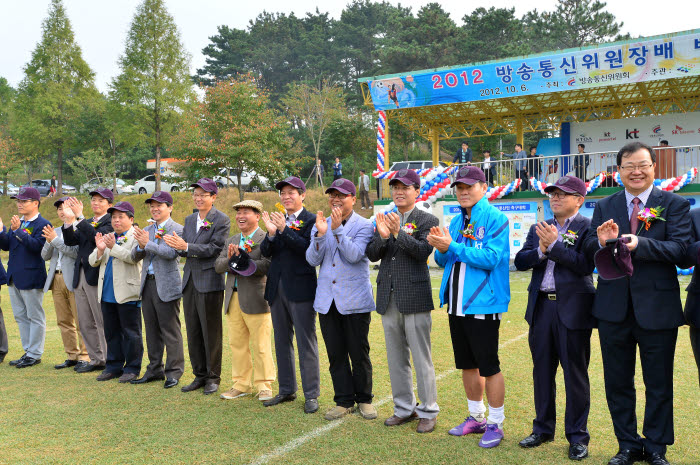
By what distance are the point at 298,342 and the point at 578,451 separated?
263 cm

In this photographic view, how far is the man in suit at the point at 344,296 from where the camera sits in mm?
5168

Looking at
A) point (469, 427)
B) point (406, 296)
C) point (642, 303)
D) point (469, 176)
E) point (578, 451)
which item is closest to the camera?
point (642, 303)

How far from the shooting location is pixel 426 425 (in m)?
4.80

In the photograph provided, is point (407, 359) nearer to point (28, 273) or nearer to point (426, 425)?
point (426, 425)

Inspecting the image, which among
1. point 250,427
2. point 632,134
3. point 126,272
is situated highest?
point 632,134

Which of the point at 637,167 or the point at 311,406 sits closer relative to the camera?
the point at 637,167

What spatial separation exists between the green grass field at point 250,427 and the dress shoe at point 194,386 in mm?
92

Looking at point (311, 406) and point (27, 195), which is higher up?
point (27, 195)

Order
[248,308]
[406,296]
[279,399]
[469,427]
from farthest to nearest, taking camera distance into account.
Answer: [248,308], [279,399], [406,296], [469,427]

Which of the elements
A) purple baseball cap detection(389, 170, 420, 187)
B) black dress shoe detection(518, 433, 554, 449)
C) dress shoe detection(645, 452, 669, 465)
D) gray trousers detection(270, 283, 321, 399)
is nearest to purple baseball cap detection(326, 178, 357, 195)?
purple baseball cap detection(389, 170, 420, 187)

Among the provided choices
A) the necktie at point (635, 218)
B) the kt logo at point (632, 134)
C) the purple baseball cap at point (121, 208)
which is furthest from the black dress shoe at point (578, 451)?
the kt logo at point (632, 134)

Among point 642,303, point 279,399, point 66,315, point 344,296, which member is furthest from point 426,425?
point 66,315

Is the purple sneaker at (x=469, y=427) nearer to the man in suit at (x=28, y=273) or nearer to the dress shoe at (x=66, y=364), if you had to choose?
the dress shoe at (x=66, y=364)

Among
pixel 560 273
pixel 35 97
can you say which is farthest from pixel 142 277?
pixel 35 97
